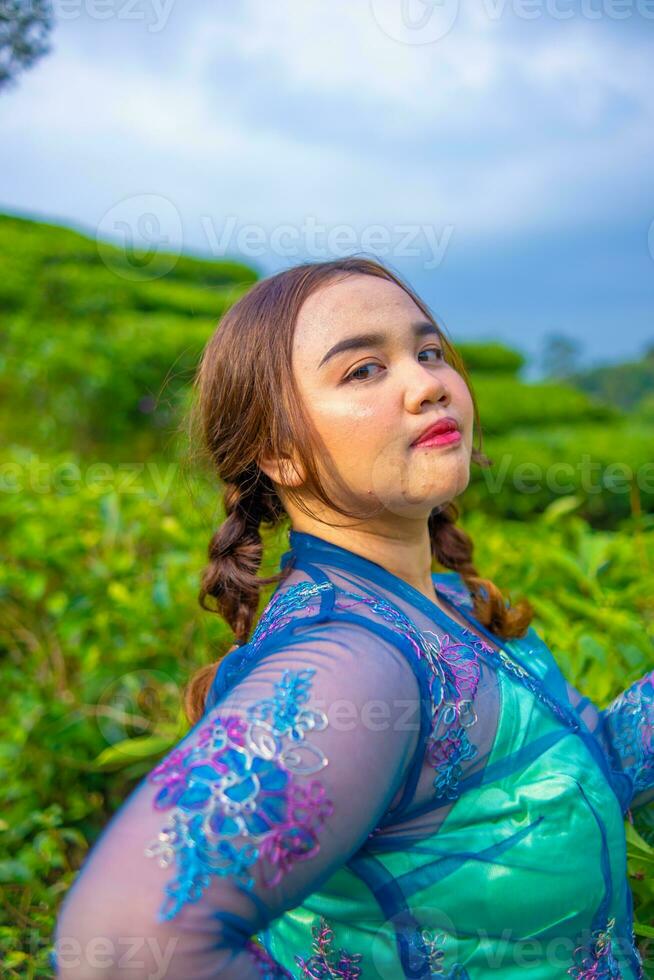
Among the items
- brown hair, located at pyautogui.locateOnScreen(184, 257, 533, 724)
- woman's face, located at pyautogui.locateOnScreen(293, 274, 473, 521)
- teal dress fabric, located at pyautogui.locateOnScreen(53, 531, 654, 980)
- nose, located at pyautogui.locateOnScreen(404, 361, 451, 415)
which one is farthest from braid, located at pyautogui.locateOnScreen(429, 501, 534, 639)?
nose, located at pyautogui.locateOnScreen(404, 361, 451, 415)

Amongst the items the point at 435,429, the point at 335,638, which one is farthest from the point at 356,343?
the point at 335,638

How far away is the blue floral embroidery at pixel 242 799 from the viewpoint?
0.74 meters

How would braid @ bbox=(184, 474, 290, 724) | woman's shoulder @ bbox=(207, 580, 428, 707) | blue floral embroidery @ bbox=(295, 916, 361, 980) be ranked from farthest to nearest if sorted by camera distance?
braid @ bbox=(184, 474, 290, 724) < blue floral embroidery @ bbox=(295, 916, 361, 980) < woman's shoulder @ bbox=(207, 580, 428, 707)

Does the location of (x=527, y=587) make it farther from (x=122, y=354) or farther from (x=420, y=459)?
(x=122, y=354)

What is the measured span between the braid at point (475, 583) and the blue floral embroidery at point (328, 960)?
0.54 meters

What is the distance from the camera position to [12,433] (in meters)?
5.52

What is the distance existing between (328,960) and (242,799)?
38cm

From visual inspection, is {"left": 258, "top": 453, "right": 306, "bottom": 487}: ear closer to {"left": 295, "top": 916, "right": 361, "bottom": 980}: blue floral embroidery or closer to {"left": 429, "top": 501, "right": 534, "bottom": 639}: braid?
{"left": 429, "top": 501, "right": 534, "bottom": 639}: braid

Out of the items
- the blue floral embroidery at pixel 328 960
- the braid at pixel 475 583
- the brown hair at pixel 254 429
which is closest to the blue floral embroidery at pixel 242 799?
the blue floral embroidery at pixel 328 960

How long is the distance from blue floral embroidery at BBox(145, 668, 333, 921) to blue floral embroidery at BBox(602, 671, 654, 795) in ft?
2.14

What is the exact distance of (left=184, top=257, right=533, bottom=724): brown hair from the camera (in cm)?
117

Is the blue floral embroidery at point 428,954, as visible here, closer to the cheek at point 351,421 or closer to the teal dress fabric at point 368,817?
the teal dress fabric at point 368,817

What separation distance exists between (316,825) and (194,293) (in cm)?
885

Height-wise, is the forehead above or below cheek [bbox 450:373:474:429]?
above
